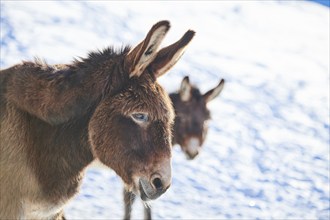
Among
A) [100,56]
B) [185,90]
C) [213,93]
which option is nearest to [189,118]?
[185,90]

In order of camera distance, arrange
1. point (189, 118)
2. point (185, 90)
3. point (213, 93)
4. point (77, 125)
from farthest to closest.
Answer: point (213, 93), point (185, 90), point (189, 118), point (77, 125)

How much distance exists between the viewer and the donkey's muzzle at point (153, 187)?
4312mm

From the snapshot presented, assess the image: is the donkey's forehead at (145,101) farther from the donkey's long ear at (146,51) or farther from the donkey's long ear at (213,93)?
the donkey's long ear at (213,93)

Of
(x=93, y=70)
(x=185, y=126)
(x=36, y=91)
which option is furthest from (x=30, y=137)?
(x=185, y=126)

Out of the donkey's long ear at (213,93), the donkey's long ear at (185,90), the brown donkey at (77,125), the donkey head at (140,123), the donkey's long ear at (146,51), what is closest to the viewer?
the donkey's long ear at (146,51)

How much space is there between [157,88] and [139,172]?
2.34 ft

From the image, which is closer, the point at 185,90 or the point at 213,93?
the point at 185,90

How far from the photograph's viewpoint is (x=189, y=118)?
468 inches

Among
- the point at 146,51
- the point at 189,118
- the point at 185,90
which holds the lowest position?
the point at 189,118

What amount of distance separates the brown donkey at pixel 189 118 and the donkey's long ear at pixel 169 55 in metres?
6.99

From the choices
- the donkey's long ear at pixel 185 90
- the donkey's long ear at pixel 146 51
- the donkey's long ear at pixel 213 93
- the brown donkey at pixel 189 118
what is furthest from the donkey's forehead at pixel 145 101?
the donkey's long ear at pixel 213 93

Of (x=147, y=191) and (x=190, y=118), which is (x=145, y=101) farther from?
(x=190, y=118)

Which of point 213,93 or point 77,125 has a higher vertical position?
point 77,125

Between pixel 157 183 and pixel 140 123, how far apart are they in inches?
19.2
